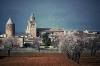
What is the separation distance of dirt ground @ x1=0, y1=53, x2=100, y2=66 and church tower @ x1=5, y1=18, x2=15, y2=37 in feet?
2.33

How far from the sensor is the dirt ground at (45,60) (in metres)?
7.85

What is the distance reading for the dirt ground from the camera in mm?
7852

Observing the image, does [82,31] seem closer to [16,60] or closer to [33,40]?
[33,40]

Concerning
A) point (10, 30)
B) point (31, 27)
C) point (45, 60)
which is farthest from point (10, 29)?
point (45, 60)

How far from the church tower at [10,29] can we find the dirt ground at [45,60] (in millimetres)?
710

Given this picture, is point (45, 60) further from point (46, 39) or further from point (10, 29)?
point (10, 29)

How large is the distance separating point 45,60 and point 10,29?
1432mm

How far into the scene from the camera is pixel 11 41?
26.3 feet

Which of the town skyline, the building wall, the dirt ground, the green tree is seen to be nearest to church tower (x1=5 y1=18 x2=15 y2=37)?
the building wall

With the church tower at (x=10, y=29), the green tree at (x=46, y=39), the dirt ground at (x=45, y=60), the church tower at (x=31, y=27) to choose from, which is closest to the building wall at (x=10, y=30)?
the church tower at (x=10, y=29)

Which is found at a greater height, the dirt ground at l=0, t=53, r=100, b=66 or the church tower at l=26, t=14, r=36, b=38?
the church tower at l=26, t=14, r=36, b=38

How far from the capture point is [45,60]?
7941mm

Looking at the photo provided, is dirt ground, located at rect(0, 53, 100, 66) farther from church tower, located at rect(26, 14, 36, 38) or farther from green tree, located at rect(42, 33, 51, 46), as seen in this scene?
church tower, located at rect(26, 14, 36, 38)

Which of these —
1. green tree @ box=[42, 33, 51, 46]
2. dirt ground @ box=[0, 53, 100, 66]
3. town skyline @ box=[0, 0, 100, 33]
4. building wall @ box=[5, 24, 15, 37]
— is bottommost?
dirt ground @ box=[0, 53, 100, 66]
